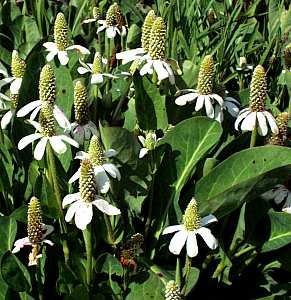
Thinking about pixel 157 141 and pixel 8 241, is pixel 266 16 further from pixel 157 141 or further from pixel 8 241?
pixel 8 241

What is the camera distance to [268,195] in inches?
108

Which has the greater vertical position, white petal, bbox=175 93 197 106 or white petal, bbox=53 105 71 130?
white petal, bbox=53 105 71 130

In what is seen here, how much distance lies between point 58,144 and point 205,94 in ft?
2.47

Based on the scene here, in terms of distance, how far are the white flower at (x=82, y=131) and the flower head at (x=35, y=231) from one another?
448 mm

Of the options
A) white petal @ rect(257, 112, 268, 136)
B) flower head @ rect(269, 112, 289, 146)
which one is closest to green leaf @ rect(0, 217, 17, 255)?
white petal @ rect(257, 112, 268, 136)

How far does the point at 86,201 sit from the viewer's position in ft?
7.22

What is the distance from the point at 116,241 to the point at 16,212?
390mm

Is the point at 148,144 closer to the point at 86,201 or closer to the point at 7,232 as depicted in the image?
the point at 86,201

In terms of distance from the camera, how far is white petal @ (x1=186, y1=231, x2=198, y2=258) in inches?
85.4

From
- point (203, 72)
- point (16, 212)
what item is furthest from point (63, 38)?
point (16, 212)

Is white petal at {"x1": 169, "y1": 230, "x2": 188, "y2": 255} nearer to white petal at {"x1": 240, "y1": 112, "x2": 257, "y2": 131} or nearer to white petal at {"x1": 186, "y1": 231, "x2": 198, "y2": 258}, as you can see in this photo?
white petal at {"x1": 186, "y1": 231, "x2": 198, "y2": 258}

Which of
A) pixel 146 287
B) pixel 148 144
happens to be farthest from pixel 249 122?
pixel 146 287

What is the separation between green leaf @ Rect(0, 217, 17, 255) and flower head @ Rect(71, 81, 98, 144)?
450mm

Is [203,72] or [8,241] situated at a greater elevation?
[203,72]
